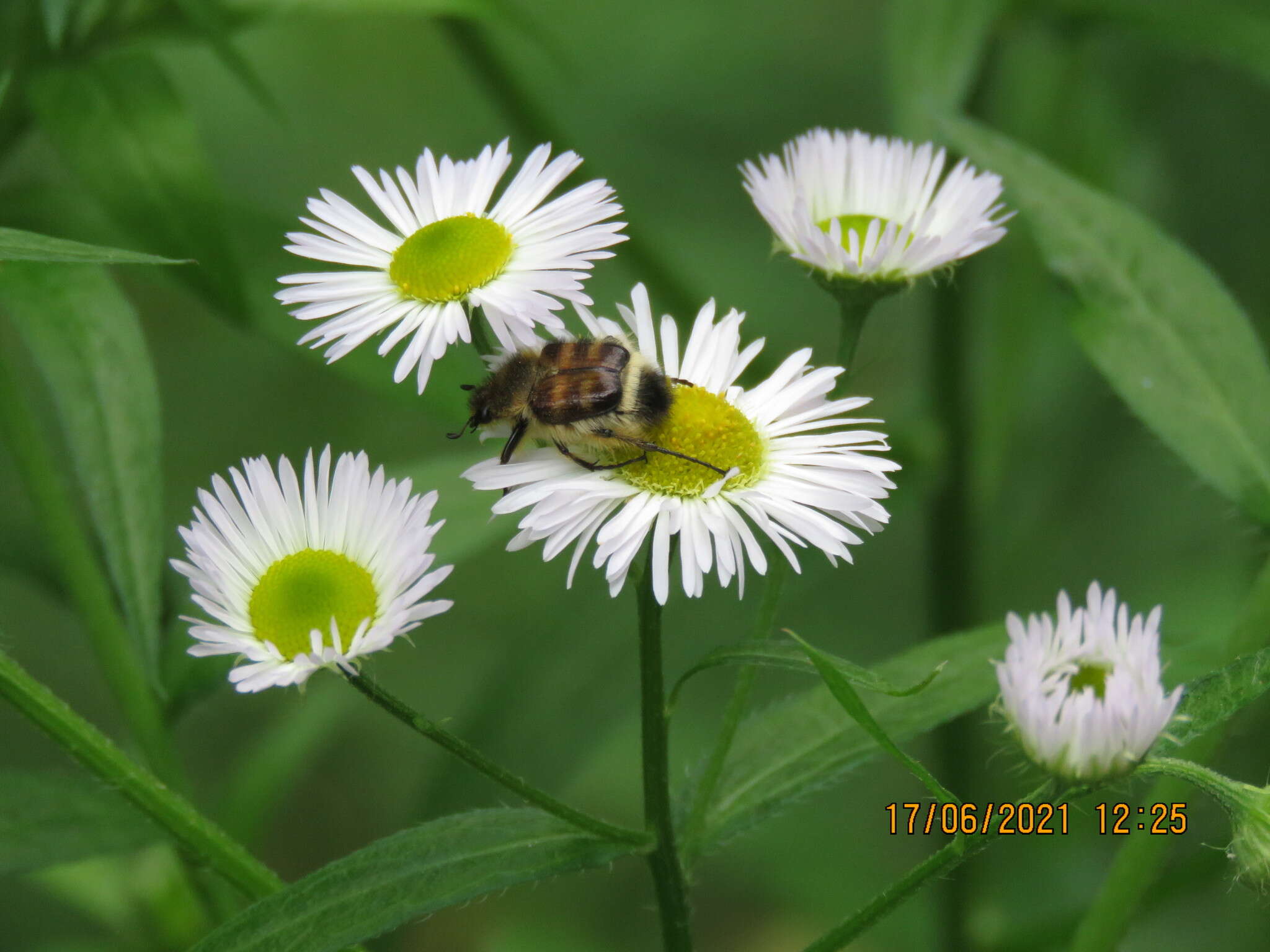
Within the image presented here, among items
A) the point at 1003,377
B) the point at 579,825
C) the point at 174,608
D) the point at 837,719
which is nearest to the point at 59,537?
the point at 174,608

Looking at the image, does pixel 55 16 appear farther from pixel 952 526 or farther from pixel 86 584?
pixel 952 526

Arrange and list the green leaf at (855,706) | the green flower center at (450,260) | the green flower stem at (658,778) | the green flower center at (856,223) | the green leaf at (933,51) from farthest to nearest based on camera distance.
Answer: the green leaf at (933,51)
the green flower center at (856,223)
the green flower center at (450,260)
the green flower stem at (658,778)
the green leaf at (855,706)

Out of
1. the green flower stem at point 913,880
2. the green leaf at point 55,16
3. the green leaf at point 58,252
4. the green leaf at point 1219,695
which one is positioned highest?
the green leaf at point 55,16

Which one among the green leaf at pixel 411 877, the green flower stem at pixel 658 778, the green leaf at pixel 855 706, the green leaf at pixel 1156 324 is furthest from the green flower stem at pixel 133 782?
the green leaf at pixel 1156 324

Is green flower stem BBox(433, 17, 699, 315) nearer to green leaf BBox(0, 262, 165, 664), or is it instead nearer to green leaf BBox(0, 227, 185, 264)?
green leaf BBox(0, 262, 165, 664)
